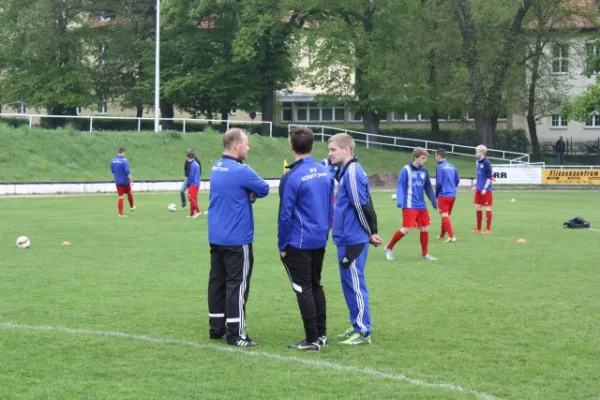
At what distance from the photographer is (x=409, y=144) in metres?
58.5

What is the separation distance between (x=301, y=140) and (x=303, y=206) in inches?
23.5

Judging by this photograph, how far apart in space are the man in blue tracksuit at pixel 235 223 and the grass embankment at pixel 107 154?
3069cm

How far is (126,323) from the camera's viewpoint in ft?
32.2

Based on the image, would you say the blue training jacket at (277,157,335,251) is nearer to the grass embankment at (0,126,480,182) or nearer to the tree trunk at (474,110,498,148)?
the grass embankment at (0,126,480,182)

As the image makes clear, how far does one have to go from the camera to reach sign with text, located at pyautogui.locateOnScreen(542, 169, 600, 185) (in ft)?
154

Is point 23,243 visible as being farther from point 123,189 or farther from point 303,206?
point 303,206

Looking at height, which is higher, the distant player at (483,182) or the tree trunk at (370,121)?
the tree trunk at (370,121)

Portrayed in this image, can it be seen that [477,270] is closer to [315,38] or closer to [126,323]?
[126,323]

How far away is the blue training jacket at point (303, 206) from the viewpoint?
8.50 m

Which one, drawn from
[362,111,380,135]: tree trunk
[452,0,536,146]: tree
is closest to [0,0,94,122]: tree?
[362,111,380,135]: tree trunk

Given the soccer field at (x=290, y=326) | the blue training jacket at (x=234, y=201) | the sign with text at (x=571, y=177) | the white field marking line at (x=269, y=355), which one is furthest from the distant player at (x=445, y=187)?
the sign with text at (x=571, y=177)

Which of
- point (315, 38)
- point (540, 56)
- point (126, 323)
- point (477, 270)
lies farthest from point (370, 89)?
point (126, 323)

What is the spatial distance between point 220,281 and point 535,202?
27.7 metres

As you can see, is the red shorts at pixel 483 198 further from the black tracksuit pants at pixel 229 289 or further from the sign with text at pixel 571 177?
the sign with text at pixel 571 177
